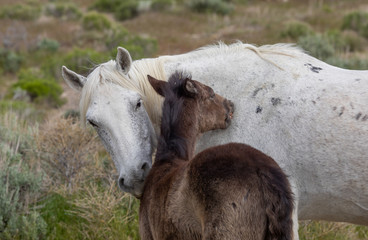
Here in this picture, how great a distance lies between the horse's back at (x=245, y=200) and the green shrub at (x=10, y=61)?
50.0 feet

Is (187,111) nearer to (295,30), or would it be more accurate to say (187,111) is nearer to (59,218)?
(59,218)

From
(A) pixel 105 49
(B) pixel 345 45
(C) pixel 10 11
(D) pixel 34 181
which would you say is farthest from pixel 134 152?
(C) pixel 10 11

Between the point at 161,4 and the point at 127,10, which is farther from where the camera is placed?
the point at 161,4

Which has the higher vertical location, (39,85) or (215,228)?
(215,228)

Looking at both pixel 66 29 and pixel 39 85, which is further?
pixel 66 29

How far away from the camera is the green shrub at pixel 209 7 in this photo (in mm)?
23781

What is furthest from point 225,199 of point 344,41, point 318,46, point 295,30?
point 295,30

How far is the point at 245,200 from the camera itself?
2389 millimetres

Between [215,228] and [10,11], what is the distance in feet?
82.0

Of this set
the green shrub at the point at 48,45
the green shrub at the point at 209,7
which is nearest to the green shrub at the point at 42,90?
the green shrub at the point at 48,45

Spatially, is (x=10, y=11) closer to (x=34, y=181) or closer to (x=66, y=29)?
(x=66, y=29)

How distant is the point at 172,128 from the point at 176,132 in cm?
4

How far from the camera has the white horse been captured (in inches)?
119

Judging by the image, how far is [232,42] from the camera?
152 inches
